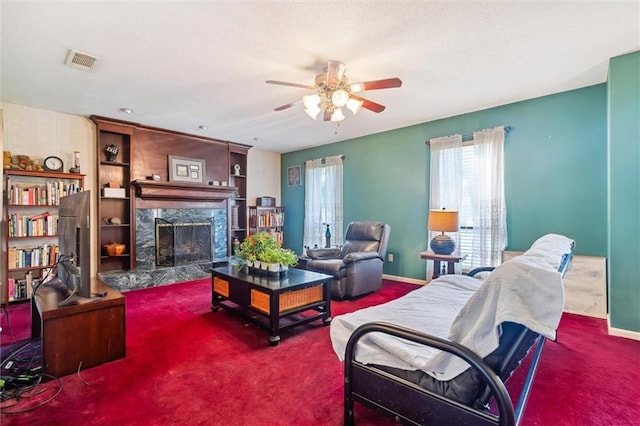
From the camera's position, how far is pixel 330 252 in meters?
4.46

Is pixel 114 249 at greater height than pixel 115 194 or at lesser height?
lesser

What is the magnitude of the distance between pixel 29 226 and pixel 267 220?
3657 mm

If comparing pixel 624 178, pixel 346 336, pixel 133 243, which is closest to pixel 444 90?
pixel 624 178

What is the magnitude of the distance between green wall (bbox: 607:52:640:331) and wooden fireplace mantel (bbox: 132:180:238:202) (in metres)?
5.17

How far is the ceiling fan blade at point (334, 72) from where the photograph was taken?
254 centimetres

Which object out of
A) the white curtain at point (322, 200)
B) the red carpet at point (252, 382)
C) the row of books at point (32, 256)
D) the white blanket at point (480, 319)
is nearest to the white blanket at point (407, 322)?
the white blanket at point (480, 319)

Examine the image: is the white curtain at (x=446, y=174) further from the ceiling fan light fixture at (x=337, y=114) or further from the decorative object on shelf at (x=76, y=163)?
the decorative object on shelf at (x=76, y=163)

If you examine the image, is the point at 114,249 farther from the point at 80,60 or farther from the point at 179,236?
the point at 80,60

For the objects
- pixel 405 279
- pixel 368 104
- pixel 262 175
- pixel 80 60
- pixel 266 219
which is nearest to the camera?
pixel 80 60

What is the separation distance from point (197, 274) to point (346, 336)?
13.3 feet

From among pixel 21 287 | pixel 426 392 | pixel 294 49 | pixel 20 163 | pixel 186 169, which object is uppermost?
pixel 294 49

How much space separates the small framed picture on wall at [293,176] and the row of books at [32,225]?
4031mm

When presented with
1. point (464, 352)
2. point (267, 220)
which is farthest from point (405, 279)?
point (464, 352)

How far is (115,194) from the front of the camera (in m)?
4.42
